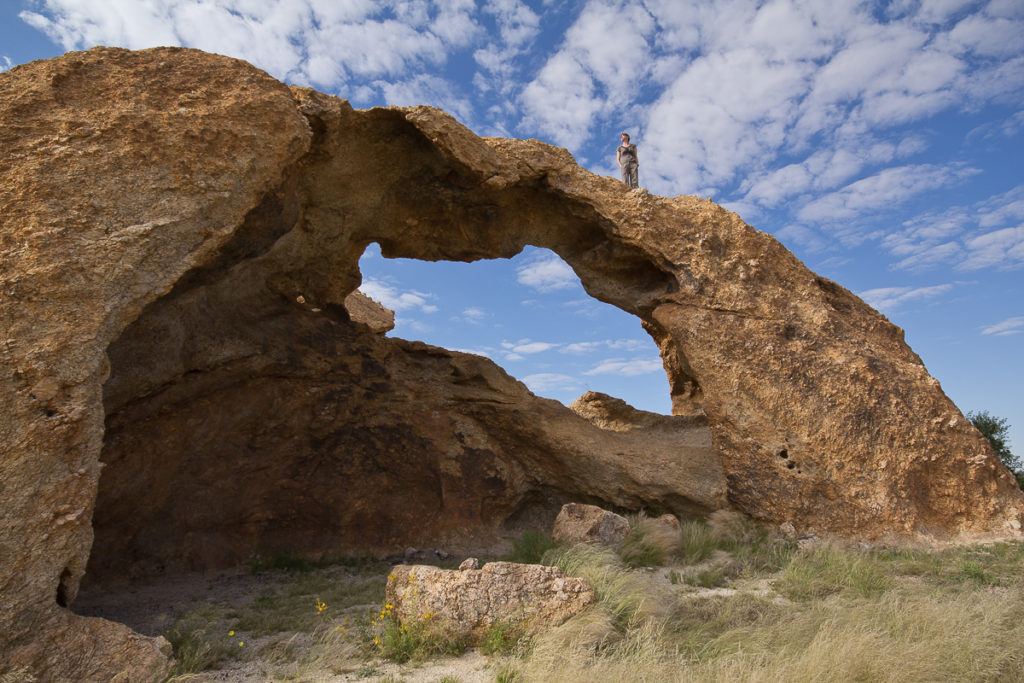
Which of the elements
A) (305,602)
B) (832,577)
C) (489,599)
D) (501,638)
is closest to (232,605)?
Answer: (305,602)

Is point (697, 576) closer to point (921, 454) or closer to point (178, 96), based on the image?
point (921, 454)

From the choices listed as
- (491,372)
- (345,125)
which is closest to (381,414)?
(491,372)

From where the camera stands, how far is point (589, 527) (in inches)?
263

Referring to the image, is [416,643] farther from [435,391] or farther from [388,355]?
[388,355]

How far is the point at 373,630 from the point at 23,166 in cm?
393

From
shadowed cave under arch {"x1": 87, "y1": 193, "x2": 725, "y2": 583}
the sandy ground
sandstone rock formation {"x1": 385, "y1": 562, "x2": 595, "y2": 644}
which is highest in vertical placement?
shadowed cave under arch {"x1": 87, "y1": 193, "x2": 725, "y2": 583}

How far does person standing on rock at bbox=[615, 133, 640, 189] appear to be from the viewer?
10.2m

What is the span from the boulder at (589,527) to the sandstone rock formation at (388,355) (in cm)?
122

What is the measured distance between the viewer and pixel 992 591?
5.20 metres

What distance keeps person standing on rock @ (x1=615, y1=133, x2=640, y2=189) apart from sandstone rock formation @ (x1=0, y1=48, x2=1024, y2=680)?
1.65 meters

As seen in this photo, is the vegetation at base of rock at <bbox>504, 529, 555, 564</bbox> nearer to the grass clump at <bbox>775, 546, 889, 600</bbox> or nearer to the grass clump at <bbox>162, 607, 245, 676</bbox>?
the grass clump at <bbox>775, 546, 889, 600</bbox>

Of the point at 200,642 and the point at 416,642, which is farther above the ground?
the point at 416,642

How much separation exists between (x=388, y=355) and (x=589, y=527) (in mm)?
3582

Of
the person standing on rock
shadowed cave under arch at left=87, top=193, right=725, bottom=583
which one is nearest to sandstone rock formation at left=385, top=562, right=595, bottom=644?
shadowed cave under arch at left=87, top=193, right=725, bottom=583
